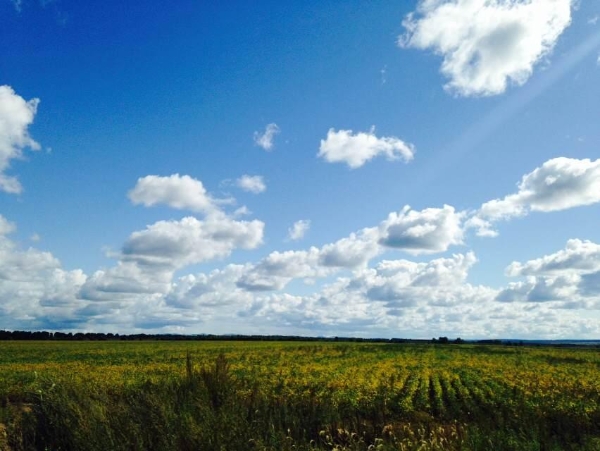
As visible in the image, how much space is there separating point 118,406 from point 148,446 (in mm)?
1793

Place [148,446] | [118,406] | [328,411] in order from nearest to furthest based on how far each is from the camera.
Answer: [148,446]
[118,406]
[328,411]

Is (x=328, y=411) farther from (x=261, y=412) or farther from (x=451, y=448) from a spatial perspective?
(x=451, y=448)

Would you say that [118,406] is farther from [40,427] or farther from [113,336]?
[113,336]

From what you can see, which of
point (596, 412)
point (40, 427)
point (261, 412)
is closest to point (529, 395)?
point (596, 412)

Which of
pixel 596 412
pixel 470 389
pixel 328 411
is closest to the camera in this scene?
pixel 328 411

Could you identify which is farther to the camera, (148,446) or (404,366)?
(404,366)

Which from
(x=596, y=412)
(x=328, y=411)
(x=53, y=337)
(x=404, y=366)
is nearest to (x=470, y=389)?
(x=596, y=412)

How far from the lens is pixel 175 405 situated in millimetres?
7828

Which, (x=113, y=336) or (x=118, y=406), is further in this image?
(x=113, y=336)

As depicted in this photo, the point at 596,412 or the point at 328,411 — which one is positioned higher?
the point at 328,411

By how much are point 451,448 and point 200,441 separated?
3.00 meters

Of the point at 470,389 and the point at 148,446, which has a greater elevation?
the point at 148,446

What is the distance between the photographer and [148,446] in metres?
6.16

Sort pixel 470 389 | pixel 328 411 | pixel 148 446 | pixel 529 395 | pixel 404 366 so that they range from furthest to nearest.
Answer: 1. pixel 404 366
2. pixel 470 389
3. pixel 529 395
4. pixel 328 411
5. pixel 148 446
